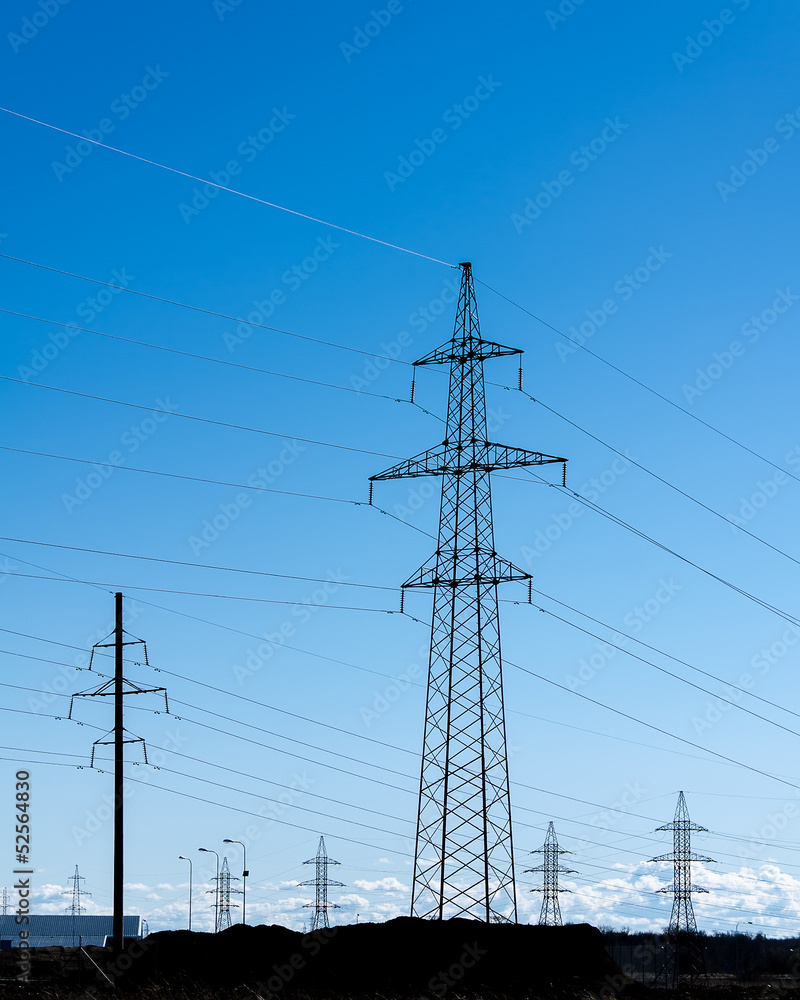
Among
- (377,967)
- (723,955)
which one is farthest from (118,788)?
(723,955)

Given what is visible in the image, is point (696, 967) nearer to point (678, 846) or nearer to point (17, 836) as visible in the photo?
point (678, 846)

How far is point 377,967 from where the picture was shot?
141ft

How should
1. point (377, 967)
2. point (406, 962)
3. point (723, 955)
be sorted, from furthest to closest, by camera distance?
point (723, 955), point (377, 967), point (406, 962)

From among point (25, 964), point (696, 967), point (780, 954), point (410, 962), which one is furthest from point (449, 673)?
point (780, 954)

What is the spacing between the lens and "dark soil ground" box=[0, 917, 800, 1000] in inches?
1591

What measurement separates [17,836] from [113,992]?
572 centimetres

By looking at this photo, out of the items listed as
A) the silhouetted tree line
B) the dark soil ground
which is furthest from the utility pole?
the silhouetted tree line

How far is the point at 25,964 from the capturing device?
44938 millimetres

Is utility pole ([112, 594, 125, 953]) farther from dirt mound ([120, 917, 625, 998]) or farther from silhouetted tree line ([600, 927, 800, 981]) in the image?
silhouetted tree line ([600, 927, 800, 981])

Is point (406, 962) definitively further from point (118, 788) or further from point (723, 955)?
point (723, 955)

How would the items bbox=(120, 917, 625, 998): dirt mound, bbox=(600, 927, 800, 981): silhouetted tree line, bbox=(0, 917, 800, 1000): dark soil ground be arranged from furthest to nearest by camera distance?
bbox=(600, 927, 800, 981): silhouetted tree line → bbox=(120, 917, 625, 998): dirt mound → bbox=(0, 917, 800, 1000): dark soil ground

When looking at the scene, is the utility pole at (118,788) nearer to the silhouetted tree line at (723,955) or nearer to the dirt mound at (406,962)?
the dirt mound at (406,962)

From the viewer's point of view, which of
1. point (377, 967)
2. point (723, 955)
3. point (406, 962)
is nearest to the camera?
point (406, 962)

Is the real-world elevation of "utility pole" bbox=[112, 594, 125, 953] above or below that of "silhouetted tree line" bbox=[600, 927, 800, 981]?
above
